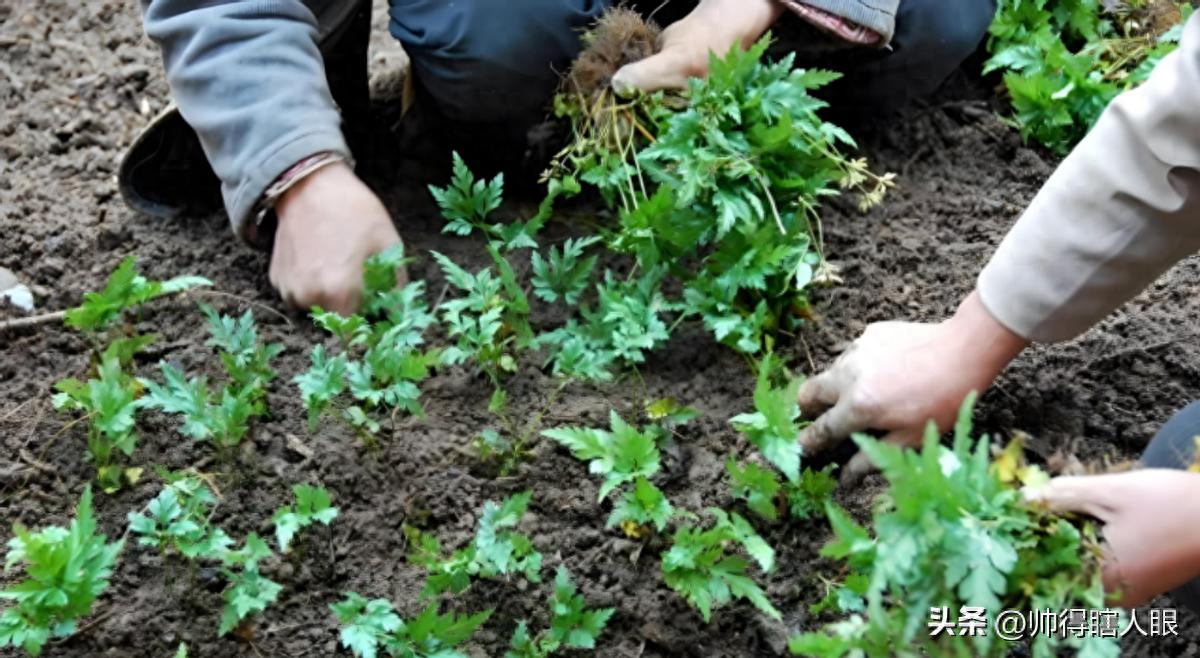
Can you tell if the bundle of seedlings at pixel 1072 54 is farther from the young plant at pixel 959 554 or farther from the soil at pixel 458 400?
the young plant at pixel 959 554

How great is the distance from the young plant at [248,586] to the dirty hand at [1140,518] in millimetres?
1137

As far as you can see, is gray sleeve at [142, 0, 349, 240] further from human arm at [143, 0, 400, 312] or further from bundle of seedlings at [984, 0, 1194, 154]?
bundle of seedlings at [984, 0, 1194, 154]

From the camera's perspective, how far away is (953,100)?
308 centimetres

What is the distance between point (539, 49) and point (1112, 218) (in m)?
1.27

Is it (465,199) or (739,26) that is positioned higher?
(739,26)

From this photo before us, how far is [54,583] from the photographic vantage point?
6.04ft

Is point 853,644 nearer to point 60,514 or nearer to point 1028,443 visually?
point 1028,443

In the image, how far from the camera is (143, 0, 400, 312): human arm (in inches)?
97.7

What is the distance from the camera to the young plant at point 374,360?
84.8 inches

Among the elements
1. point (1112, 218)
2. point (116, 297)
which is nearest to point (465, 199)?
point (116, 297)

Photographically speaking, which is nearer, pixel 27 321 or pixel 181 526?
pixel 181 526

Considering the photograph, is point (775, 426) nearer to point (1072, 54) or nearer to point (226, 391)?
point (226, 391)

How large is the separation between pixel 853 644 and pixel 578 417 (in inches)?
32.6

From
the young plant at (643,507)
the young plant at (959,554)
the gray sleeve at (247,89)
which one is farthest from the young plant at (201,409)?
the young plant at (959,554)
